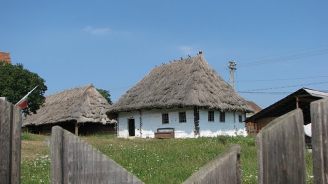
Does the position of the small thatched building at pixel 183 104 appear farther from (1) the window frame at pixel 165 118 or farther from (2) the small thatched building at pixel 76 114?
(2) the small thatched building at pixel 76 114

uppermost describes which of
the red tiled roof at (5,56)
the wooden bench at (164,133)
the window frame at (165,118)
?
the red tiled roof at (5,56)

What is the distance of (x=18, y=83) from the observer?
38.4 meters

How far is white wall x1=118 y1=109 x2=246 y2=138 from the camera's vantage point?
118ft

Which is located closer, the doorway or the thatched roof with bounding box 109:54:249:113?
the thatched roof with bounding box 109:54:249:113

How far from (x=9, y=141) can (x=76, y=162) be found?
206 mm

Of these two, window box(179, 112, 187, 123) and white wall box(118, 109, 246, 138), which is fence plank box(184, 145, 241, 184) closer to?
white wall box(118, 109, 246, 138)

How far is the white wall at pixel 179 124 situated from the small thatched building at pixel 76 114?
13.5 ft

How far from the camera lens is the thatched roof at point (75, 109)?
145 ft

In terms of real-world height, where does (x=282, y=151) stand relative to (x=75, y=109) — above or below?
below

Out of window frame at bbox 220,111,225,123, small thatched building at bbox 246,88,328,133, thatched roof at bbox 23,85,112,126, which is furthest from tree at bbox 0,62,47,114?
small thatched building at bbox 246,88,328,133

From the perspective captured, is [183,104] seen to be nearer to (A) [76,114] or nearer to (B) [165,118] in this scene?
(B) [165,118]

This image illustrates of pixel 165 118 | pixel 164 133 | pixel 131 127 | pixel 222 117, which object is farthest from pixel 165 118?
pixel 222 117

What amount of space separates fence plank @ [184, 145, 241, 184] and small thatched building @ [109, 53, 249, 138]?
33320 millimetres

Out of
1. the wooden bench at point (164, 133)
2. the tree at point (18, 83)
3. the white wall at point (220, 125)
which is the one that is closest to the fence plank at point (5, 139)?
the white wall at point (220, 125)
